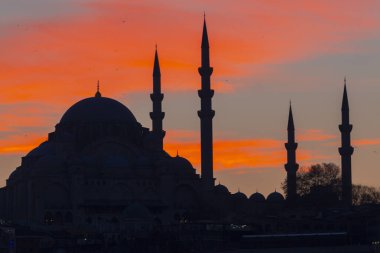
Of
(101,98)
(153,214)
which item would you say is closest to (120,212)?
(153,214)

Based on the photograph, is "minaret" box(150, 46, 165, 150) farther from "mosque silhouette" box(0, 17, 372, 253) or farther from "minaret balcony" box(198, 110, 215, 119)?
"minaret balcony" box(198, 110, 215, 119)

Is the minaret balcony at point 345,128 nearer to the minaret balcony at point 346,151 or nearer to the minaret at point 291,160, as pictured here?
the minaret balcony at point 346,151

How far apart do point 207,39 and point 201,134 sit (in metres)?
6.23

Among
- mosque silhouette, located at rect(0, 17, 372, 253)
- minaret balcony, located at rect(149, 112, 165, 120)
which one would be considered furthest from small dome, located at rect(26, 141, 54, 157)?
minaret balcony, located at rect(149, 112, 165, 120)

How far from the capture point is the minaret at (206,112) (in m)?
97.1

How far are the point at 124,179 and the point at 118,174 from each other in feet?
1.77

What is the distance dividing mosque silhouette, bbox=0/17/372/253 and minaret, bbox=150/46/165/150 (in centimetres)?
7

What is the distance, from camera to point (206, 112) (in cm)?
9769

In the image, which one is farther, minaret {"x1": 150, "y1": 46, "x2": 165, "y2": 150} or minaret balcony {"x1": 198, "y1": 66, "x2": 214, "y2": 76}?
minaret {"x1": 150, "y1": 46, "x2": 165, "y2": 150}

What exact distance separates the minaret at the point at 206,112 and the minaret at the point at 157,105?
23.1 ft

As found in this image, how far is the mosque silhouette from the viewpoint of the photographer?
9700 cm

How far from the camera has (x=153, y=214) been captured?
9938 centimetres

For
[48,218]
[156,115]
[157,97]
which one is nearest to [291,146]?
[156,115]

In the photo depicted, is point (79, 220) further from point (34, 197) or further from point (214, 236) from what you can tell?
point (214, 236)
